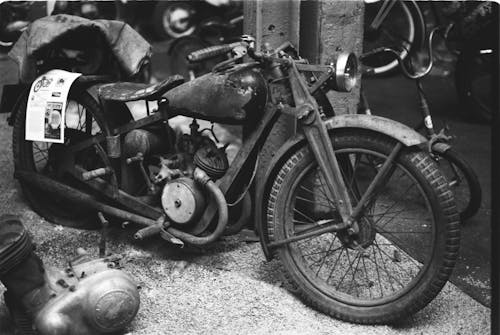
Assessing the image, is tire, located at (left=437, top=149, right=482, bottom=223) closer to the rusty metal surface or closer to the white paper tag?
the white paper tag

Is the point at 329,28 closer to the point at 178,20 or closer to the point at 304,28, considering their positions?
Result: the point at 304,28

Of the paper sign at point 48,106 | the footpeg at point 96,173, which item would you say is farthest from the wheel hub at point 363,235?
the paper sign at point 48,106

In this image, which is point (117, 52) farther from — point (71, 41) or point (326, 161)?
point (326, 161)

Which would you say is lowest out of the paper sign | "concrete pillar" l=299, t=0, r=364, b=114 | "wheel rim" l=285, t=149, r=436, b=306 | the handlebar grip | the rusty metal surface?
"wheel rim" l=285, t=149, r=436, b=306

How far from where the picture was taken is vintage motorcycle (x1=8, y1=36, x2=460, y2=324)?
A: 3.31 metres

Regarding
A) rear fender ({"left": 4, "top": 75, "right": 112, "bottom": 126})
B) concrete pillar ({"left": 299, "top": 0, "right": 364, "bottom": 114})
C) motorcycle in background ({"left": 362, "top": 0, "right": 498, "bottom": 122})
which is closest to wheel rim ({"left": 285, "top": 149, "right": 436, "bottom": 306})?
concrete pillar ({"left": 299, "top": 0, "right": 364, "bottom": 114})

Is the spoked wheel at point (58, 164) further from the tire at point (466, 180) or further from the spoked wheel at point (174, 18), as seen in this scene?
the spoked wheel at point (174, 18)

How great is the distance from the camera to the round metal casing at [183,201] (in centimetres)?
385

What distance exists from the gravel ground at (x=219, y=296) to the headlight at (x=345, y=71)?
4.08 ft

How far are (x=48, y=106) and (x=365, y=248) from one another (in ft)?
7.11

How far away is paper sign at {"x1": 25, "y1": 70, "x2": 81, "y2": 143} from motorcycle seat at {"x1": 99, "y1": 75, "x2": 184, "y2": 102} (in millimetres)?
243

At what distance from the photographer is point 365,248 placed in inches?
137

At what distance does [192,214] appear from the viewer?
3.85m

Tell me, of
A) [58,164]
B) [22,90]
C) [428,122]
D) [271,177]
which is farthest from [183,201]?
[428,122]
